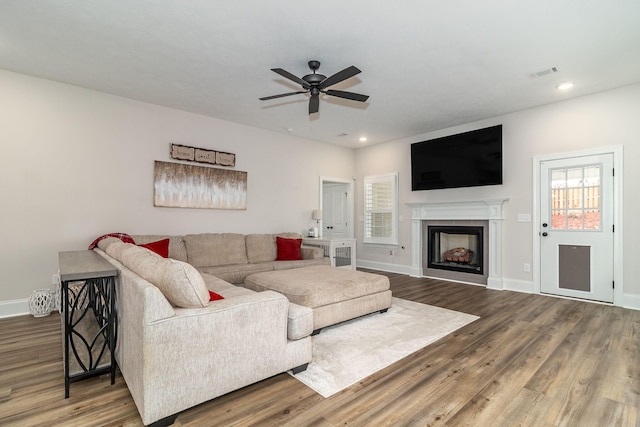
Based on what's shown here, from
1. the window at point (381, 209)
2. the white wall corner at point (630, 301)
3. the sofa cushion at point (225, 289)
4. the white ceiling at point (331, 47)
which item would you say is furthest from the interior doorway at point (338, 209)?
the white wall corner at point (630, 301)

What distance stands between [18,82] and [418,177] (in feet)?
19.9

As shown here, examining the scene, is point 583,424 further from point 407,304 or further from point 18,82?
point 18,82

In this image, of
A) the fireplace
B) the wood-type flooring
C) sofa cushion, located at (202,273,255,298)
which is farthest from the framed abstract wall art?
the fireplace

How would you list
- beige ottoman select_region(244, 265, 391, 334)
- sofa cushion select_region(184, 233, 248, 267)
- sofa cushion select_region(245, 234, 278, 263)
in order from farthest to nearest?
sofa cushion select_region(245, 234, 278, 263), sofa cushion select_region(184, 233, 248, 267), beige ottoman select_region(244, 265, 391, 334)

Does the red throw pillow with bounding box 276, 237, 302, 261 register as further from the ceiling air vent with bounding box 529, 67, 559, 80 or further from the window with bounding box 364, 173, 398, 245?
the ceiling air vent with bounding box 529, 67, 559, 80

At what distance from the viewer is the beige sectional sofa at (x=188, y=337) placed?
167 cm

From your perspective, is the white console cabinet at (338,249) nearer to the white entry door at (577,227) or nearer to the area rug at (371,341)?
the area rug at (371,341)

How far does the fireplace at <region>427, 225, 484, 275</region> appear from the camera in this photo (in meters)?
5.57

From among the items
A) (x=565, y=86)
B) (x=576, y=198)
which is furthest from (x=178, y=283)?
(x=576, y=198)

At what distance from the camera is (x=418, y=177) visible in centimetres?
616

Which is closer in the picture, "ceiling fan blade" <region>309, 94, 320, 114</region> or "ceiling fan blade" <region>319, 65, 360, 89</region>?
"ceiling fan blade" <region>319, 65, 360, 89</region>

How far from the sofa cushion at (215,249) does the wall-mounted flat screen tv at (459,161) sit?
355 centimetres

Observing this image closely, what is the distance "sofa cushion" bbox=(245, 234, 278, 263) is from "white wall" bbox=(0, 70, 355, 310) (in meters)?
0.49

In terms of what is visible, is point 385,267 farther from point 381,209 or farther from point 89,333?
point 89,333
